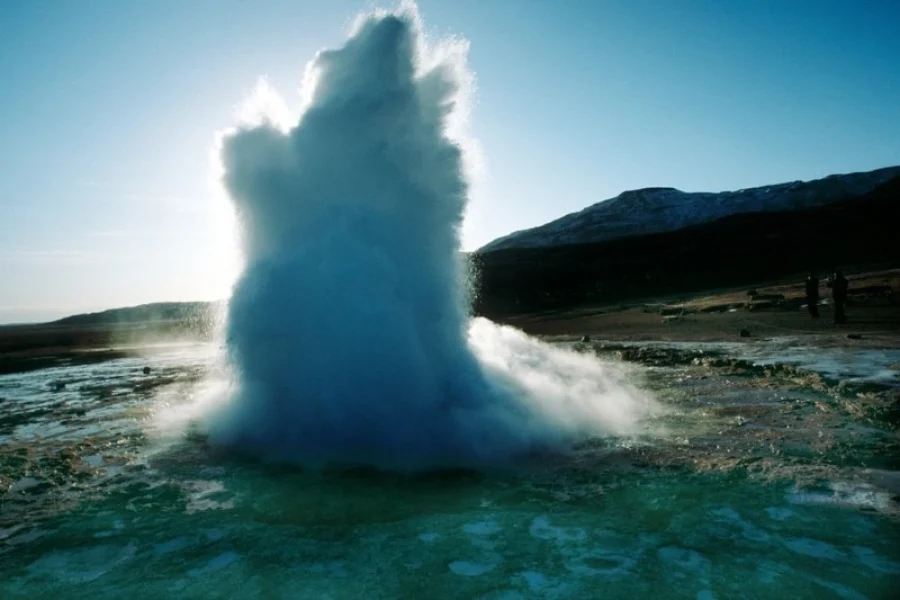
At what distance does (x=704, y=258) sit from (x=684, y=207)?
185 feet

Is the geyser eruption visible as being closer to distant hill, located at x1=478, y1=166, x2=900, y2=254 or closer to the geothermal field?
the geothermal field

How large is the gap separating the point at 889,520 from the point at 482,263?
6350 centimetres

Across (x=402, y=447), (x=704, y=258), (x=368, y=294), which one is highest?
(x=704, y=258)

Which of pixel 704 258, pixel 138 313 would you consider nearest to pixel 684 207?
pixel 704 258

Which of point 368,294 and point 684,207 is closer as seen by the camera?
point 368,294

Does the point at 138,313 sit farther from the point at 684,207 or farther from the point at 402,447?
the point at 402,447

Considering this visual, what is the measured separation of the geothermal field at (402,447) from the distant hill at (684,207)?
8457 cm

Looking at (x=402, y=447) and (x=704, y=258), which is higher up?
(x=704, y=258)

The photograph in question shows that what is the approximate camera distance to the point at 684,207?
10288 cm

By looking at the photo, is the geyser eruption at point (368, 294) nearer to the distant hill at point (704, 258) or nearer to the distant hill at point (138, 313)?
the distant hill at point (704, 258)

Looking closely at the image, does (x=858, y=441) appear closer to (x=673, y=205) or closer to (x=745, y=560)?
(x=745, y=560)

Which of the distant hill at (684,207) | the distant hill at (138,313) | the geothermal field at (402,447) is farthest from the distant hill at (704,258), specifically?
the distant hill at (138,313)

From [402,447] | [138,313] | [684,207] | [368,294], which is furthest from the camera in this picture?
[138,313]

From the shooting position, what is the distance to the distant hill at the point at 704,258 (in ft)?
148
